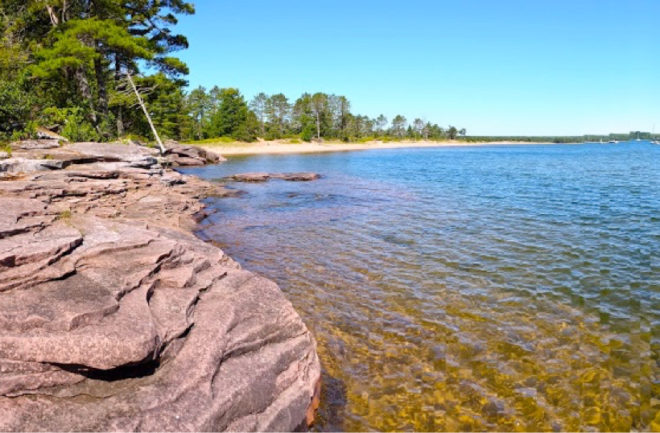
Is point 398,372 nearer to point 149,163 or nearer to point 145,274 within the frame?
point 145,274

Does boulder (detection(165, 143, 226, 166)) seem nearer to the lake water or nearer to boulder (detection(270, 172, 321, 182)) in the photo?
boulder (detection(270, 172, 321, 182))

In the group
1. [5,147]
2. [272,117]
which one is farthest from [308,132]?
[5,147]

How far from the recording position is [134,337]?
→ 4.59 m

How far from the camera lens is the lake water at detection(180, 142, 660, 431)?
5.76 meters

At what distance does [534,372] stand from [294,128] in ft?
427

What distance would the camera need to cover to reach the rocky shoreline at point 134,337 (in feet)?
13.8

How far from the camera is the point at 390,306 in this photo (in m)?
8.85

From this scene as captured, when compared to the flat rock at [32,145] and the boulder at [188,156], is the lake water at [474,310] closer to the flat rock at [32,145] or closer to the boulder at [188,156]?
the flat rock at [32,145]

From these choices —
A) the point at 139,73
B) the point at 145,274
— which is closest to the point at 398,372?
the point at 145,274

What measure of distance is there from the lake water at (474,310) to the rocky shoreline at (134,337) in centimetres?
121

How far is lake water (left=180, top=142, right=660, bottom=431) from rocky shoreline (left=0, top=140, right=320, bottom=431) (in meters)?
1.21

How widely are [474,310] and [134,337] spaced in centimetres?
682

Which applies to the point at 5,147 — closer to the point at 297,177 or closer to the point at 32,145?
the point at 32,145

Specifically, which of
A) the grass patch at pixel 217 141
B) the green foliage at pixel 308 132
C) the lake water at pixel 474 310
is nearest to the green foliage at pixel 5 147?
the lake water at pixel 474 310
